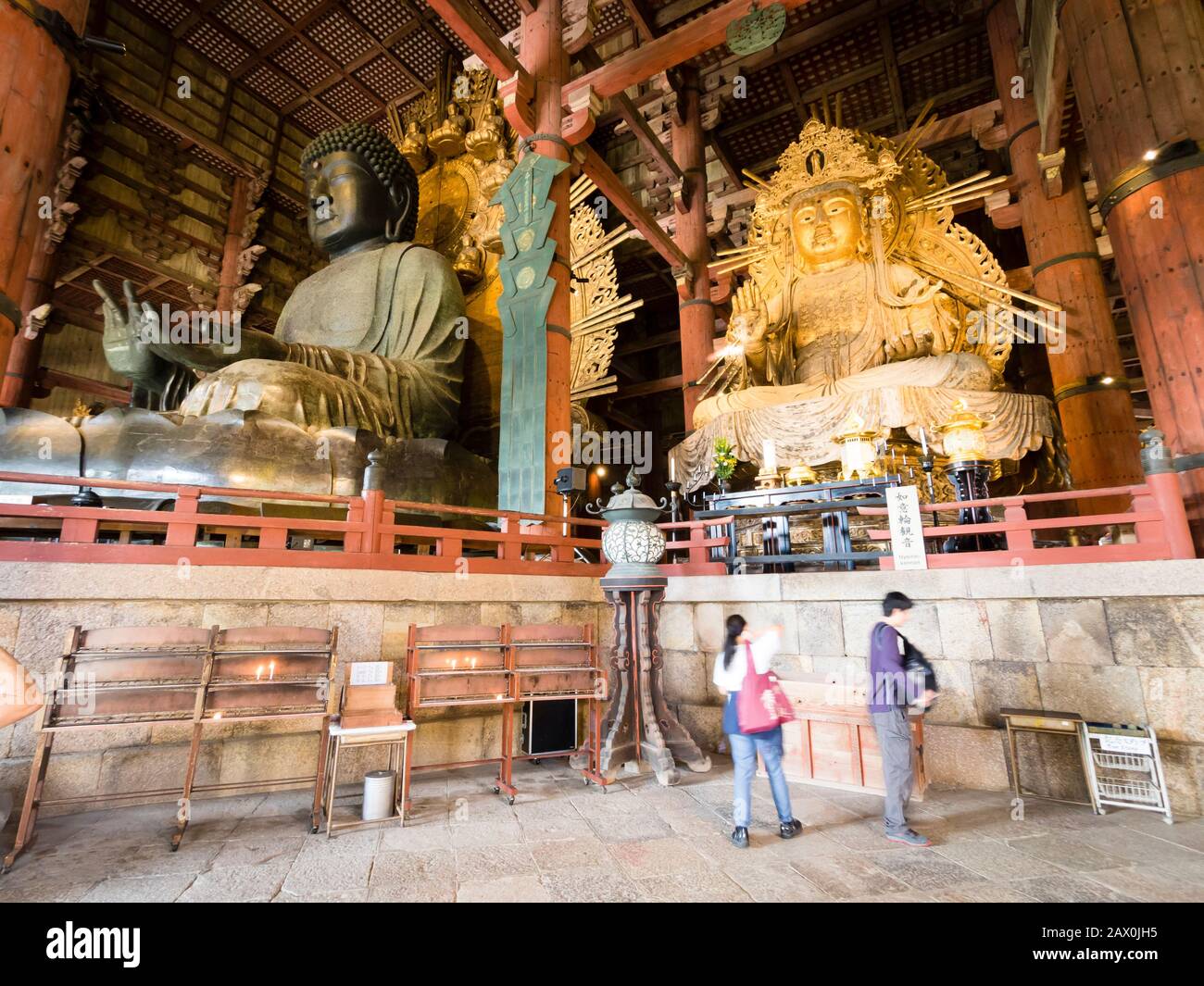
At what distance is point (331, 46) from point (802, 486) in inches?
372

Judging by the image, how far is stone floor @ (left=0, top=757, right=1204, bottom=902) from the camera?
1896mm

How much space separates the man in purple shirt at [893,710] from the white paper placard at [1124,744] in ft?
3.56

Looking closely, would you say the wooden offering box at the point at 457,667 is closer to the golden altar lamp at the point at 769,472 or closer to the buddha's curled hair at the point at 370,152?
the golden altar lamp at the point at 769,472

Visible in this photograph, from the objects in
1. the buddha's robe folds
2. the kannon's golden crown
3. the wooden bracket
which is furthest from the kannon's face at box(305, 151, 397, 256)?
the wooden bracket

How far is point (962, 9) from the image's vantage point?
→ 23.5 feet

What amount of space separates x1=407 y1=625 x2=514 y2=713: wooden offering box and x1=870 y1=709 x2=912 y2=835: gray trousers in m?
1.79

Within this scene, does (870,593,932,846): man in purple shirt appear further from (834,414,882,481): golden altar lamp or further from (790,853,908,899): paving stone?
(834,414,882,481): golden altar lamp

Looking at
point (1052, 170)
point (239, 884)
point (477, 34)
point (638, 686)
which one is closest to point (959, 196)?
point (1052, 170)

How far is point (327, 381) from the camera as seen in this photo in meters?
4.92

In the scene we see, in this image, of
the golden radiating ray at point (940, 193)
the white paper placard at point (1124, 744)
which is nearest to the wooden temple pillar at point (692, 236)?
the golden radiating ray at point (940, 193)

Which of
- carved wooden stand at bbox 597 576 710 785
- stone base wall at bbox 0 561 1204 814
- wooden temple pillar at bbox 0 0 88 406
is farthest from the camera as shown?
carved wooden stand at bbox 597 576 710 785

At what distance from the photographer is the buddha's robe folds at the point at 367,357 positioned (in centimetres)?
455
